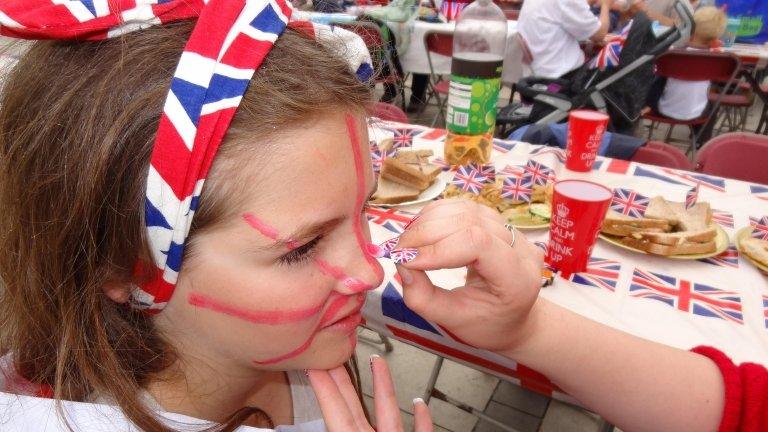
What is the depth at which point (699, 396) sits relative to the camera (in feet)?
2.94

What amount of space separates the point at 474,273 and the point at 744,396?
474 millimetres

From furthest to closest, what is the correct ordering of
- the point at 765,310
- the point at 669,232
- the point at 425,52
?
the point at 425,52, the point at 669,232, the point at 765,310

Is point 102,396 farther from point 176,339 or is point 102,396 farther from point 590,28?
point 590,28

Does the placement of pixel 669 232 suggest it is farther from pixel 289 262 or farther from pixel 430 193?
pixel 289 262

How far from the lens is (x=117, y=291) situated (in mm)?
769

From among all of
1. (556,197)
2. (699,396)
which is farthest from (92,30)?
(699,396)

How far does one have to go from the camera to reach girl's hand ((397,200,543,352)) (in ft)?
2.66

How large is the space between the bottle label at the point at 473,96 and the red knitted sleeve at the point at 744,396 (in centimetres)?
101

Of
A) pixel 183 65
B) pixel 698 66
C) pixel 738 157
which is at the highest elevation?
pixel 183 65

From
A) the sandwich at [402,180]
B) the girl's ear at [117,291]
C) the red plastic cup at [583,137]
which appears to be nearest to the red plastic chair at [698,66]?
the red plastic cup at [583,137]

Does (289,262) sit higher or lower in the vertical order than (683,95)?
higher

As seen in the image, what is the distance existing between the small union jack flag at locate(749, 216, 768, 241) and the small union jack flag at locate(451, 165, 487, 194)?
0.70m

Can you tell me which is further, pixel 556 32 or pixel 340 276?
pixel 556 32

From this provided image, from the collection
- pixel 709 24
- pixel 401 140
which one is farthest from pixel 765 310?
pixel 709 24
